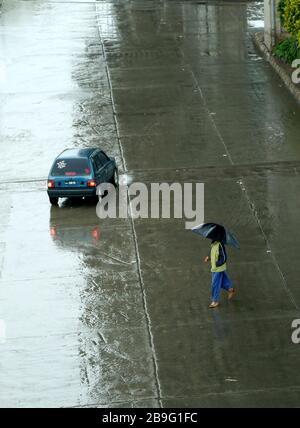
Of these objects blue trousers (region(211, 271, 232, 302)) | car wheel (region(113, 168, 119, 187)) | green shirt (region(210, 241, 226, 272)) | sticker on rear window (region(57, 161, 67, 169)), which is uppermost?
green shirt (region(210, 241, 226, 272))

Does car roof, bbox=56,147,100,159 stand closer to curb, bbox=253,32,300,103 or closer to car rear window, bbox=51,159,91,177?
car rear window, bbox=51,159,91,177

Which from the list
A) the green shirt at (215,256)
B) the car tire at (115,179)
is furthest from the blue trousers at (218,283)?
the car tire at (115,179)

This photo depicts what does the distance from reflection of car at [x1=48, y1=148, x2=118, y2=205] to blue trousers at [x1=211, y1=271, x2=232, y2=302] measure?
7903mm

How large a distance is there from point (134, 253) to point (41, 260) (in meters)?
2.21

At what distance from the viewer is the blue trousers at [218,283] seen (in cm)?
2294

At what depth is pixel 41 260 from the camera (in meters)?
26.8

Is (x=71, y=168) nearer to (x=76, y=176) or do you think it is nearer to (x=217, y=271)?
(x=76, y=176)

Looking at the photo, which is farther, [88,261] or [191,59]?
[191,59]

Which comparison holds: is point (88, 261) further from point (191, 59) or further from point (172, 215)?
point (191, 59)

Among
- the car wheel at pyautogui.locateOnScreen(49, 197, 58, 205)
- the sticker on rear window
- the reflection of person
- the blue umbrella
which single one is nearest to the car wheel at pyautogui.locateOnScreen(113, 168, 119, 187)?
the sticker on rear window

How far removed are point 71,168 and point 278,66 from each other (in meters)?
15.7

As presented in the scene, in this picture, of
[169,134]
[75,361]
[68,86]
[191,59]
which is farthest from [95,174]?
[191,59]

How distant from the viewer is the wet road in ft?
67.5

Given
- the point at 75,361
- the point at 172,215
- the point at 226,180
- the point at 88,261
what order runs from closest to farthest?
the point at 75,361 → the point at 88,261 → the point at 172,215 → the point at 226,180
